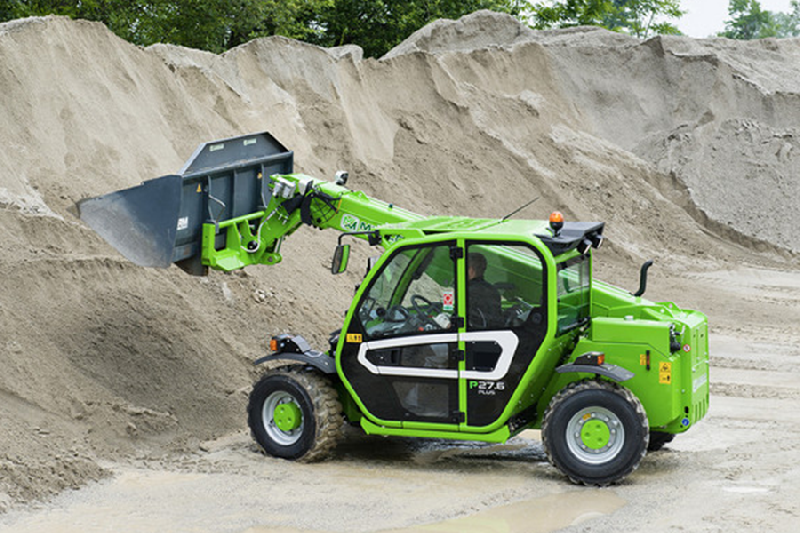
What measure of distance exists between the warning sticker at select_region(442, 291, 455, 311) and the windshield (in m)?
0.83

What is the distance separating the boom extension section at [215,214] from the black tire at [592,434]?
2257 mm

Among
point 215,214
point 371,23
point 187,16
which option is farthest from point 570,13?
point 215,214

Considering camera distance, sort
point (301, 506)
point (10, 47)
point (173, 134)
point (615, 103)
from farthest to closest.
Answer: point (615, 103) < point (173, 134) < point (10, 47) < point (301, 506)

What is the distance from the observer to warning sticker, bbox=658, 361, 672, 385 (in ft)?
28.8

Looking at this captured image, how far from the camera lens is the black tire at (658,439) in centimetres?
978

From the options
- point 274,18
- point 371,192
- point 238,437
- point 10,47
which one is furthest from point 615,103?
point 238,437

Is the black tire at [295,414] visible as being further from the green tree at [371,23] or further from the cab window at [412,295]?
the green tree at [371,23]

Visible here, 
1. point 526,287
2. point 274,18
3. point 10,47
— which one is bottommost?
point 526,287

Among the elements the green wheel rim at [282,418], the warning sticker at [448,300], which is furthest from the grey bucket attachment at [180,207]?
the warning sticker at [448,300]

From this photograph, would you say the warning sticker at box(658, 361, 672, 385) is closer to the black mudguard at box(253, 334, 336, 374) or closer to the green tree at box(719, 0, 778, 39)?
the black mudguard at box(253, 334, 336, 374)

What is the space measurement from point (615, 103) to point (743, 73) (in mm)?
3096

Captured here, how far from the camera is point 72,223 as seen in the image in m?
12.5

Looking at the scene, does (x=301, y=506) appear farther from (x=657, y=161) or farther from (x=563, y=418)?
(x=657, y=161)

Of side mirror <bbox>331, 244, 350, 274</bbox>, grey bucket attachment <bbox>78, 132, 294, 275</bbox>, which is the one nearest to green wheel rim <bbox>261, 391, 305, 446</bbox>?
side mirror <bbox>331, 244, 350, 274</bbox>
